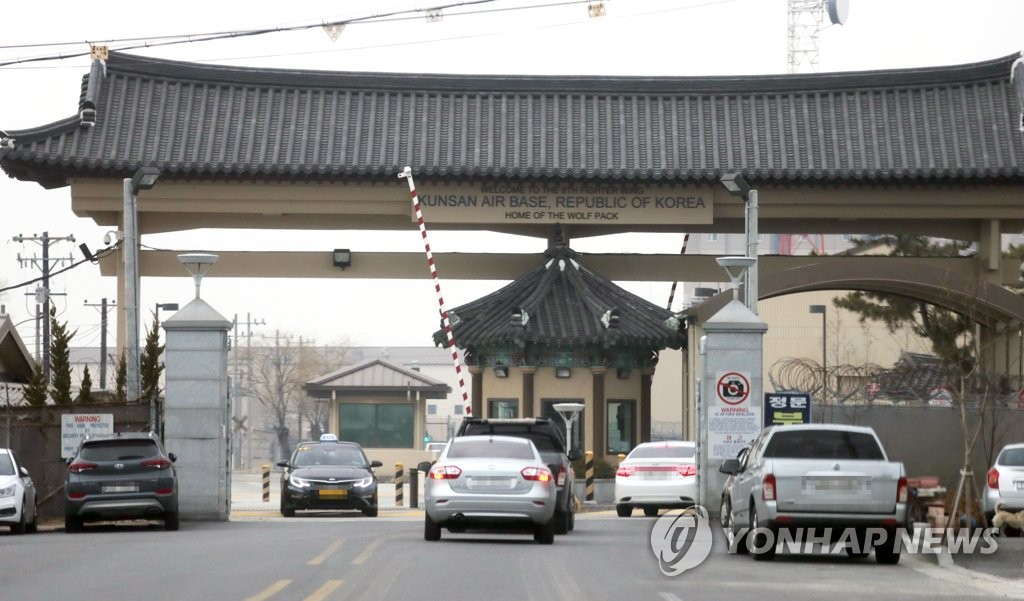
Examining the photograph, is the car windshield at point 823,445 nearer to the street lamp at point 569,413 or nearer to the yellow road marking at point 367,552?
the yellow road marking at point 367,552

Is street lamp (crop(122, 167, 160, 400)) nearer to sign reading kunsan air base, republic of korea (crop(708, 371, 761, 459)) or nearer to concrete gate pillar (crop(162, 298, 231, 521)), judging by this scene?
concrete gate pillar (crop(162, 298, 231, 521))

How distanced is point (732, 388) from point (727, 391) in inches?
3.9

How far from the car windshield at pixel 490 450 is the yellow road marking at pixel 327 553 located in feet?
6.29

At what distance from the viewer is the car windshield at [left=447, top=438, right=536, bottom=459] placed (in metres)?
22.9

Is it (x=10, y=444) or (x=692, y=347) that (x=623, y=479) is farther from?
(x=10, y=444)

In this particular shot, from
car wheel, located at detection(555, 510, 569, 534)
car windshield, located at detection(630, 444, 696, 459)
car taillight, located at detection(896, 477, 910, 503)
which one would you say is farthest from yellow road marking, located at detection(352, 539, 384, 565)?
car windshield, located at detection(630, 444, 696, 459)

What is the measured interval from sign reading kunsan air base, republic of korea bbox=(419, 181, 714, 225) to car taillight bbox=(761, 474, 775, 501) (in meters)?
21.9

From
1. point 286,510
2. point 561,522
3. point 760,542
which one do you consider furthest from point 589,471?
point 760,542

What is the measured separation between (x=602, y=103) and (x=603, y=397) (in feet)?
26.8

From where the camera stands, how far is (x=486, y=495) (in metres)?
22.3

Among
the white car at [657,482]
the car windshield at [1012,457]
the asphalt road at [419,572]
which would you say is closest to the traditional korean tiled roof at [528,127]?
the white car at [657,482]

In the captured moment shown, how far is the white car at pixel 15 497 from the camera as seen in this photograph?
84.9 ft

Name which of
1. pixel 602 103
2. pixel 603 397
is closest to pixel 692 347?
pixel 603 397

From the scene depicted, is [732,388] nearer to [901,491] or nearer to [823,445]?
[823,445]
